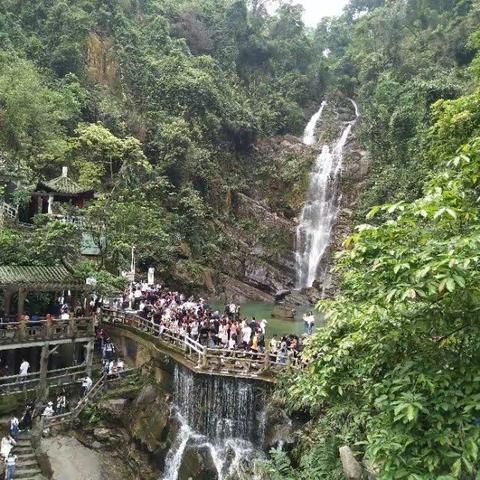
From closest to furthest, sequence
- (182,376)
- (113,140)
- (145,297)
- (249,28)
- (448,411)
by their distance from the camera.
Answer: (448,411), (182,376), (145,297), (113,140), (249,28)

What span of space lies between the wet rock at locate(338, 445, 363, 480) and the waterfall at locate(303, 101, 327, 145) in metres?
41.6

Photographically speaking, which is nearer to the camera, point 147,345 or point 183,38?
point 147,345

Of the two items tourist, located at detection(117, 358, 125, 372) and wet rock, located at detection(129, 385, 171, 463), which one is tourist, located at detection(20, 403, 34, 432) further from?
tourist, located at detection(117, 358, 125, 372)

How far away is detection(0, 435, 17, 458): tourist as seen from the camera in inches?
557

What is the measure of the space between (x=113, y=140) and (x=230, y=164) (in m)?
14.4

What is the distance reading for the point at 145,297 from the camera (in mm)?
21969

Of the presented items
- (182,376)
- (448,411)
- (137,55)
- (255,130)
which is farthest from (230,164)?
(448,411)

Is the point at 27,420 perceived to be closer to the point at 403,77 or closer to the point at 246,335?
the point at 246,335

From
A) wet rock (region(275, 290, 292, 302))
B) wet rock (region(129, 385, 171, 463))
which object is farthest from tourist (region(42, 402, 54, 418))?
wet rock (region(275, 290, 292, 302))

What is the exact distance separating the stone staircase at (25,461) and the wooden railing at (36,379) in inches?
76.3

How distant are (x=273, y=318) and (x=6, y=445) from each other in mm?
17250

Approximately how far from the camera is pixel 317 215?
131 feet

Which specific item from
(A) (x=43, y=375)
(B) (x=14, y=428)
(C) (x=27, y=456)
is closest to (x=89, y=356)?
(A) (x=43, y=375)

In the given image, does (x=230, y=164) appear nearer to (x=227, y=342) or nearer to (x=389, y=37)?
(x=389, y=37)
